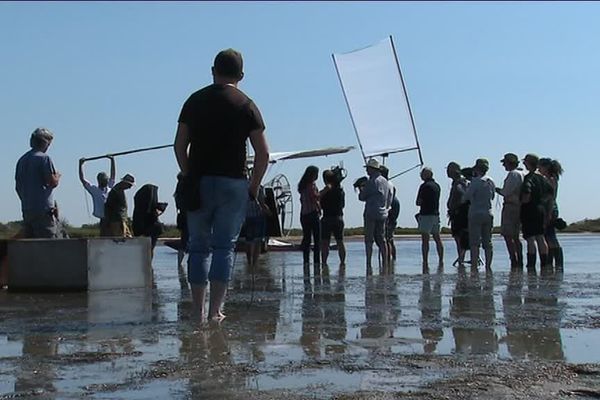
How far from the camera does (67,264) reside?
912 cm

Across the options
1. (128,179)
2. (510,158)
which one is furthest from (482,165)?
(128,179)

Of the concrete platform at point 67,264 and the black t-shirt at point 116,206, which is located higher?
the black t-shirt at point 116,206

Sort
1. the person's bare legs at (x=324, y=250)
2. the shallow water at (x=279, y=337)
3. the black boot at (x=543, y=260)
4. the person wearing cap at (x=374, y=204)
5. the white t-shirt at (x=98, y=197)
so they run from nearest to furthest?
the shallow water at (x=279, y=337) → the black boot at (x=543, y=260) → the person wearing cap at (x=374, y=204) → the white t-shirt at (x=98, y=197) → the person's bare legs at (x=324, y=250)

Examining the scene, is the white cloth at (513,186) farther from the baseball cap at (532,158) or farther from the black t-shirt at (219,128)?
the black t-shirt at (219,128)

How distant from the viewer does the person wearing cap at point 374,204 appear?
13906 millimetres

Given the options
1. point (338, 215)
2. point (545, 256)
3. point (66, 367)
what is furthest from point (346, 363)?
point (338, 215)

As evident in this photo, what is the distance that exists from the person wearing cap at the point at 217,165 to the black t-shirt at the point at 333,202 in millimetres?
8302

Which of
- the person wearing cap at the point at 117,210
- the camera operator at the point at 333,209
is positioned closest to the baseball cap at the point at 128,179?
the person wearing cap at the point at 117,210

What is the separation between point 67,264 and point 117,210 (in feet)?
13.2

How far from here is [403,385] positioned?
3992 mm

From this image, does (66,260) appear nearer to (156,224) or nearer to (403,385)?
(156,224)

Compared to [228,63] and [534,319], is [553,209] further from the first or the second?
[228,63]

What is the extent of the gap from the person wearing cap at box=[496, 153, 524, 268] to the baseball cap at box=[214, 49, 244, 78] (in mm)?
7489

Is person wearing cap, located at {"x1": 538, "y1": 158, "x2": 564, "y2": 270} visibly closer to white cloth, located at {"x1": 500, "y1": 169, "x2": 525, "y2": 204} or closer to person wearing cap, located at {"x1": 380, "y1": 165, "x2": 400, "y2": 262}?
white cloth, located at {"x1": 500, "y1": 169, "x2": 525, "y2": 204}
